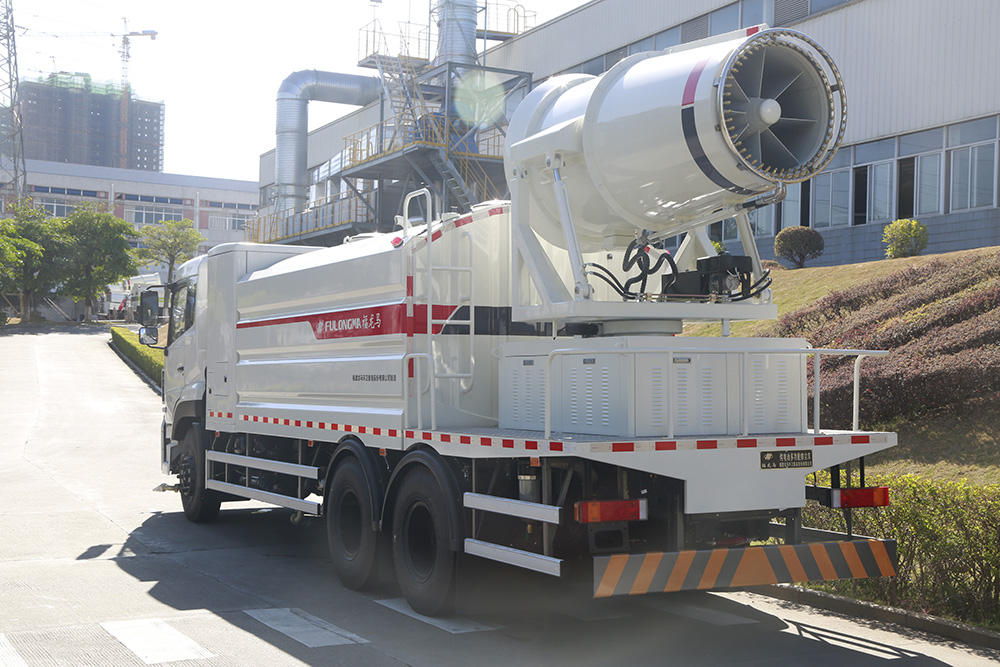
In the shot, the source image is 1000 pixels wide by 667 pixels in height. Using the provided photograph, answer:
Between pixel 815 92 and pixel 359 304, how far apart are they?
13.3 feet

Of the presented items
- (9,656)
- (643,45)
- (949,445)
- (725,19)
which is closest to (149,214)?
(643,45)

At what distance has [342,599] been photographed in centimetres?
813

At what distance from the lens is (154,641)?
6672mm

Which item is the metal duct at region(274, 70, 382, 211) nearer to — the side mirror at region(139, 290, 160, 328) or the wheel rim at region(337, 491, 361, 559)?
the side mirror at region(139, 290, 160, 328)

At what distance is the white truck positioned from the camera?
6.37 m

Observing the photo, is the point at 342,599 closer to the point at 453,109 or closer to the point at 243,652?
the point at 243,652

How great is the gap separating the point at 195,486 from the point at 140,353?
86.5ft

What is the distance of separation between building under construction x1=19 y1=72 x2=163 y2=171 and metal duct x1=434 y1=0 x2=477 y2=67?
14273 centimetres

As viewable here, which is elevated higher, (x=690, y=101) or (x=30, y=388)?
(x=690, y=101)

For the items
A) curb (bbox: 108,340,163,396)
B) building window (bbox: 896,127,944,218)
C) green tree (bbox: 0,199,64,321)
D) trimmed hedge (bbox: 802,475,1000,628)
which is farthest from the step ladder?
green tree (bbox: 0,199,64,321)

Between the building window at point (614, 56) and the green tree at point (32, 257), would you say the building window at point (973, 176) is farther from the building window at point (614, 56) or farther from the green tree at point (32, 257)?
the green tree at point (32, 257)

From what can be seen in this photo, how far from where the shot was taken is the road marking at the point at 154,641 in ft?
20.7

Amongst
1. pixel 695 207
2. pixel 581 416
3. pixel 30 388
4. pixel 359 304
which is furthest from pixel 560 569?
pixel 30 388

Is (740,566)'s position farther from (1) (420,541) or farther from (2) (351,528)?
(2) (351,528)
